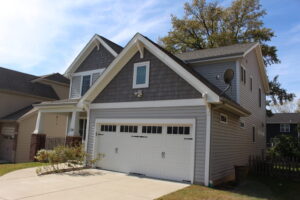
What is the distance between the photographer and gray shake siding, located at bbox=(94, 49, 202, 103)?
33.5 feet

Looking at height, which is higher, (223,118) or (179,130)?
(223,118)

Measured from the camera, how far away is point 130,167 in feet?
36.8

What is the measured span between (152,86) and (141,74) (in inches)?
36.0

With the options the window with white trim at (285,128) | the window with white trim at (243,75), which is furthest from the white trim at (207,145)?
the window with white trim at (285,128)

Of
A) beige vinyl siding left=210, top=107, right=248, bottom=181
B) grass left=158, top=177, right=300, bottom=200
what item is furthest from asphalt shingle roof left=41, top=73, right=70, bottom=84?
grass left=158, top=177, right=300, bottom=200

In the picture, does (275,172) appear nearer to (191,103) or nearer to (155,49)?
(191,103)

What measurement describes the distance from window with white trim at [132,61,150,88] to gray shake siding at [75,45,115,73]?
4.96 m

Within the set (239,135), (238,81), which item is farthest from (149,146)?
(238,81)

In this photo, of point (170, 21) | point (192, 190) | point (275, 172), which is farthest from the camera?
point (170, 21)

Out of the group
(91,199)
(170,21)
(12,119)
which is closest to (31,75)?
(12,119)

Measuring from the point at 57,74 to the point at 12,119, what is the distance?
7.97m

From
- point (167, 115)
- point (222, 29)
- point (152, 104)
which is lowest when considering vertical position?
point (167, 115)

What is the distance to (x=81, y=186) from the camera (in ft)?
27.2

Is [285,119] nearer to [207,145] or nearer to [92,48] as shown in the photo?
[92,48]
